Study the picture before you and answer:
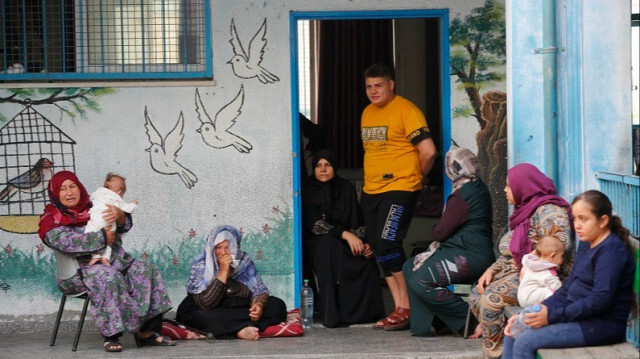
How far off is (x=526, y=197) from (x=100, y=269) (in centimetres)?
278

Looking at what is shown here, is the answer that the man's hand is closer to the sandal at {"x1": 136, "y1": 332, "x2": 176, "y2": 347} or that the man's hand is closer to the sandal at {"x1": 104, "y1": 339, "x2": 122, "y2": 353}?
the sandal at {"x1": 136, "y1": 332, "x2": 176, "y2": 347}

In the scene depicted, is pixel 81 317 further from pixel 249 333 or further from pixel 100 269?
pixel 249 333

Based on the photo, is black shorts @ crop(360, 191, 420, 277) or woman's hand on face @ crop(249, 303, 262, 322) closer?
woman's hand on face @ crop(249, 303, 262, 322)

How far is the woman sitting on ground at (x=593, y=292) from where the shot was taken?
512 centimetres

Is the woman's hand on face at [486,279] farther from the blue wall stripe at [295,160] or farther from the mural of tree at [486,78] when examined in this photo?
the blue wall stripe at [295,160]

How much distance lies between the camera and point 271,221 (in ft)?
26.6

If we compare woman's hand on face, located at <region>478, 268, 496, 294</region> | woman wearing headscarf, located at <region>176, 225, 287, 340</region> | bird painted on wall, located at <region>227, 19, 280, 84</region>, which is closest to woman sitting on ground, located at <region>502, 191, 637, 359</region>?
woman's hand on face, located at <region>478, 268, 496, 294</region>

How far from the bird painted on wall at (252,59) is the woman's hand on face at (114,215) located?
149 cm

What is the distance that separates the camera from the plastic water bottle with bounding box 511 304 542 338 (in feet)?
17.7

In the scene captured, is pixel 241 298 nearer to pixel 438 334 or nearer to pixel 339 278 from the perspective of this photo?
pixel 339 278

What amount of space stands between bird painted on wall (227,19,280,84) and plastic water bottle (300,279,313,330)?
5.12ft

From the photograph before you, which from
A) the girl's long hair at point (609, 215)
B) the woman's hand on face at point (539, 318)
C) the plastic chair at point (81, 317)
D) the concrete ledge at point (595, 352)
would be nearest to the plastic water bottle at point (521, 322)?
the woman's hand on face at point (539, 318)

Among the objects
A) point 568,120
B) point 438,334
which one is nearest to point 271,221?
Answer: point 438,334

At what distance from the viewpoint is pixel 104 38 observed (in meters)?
8.14
